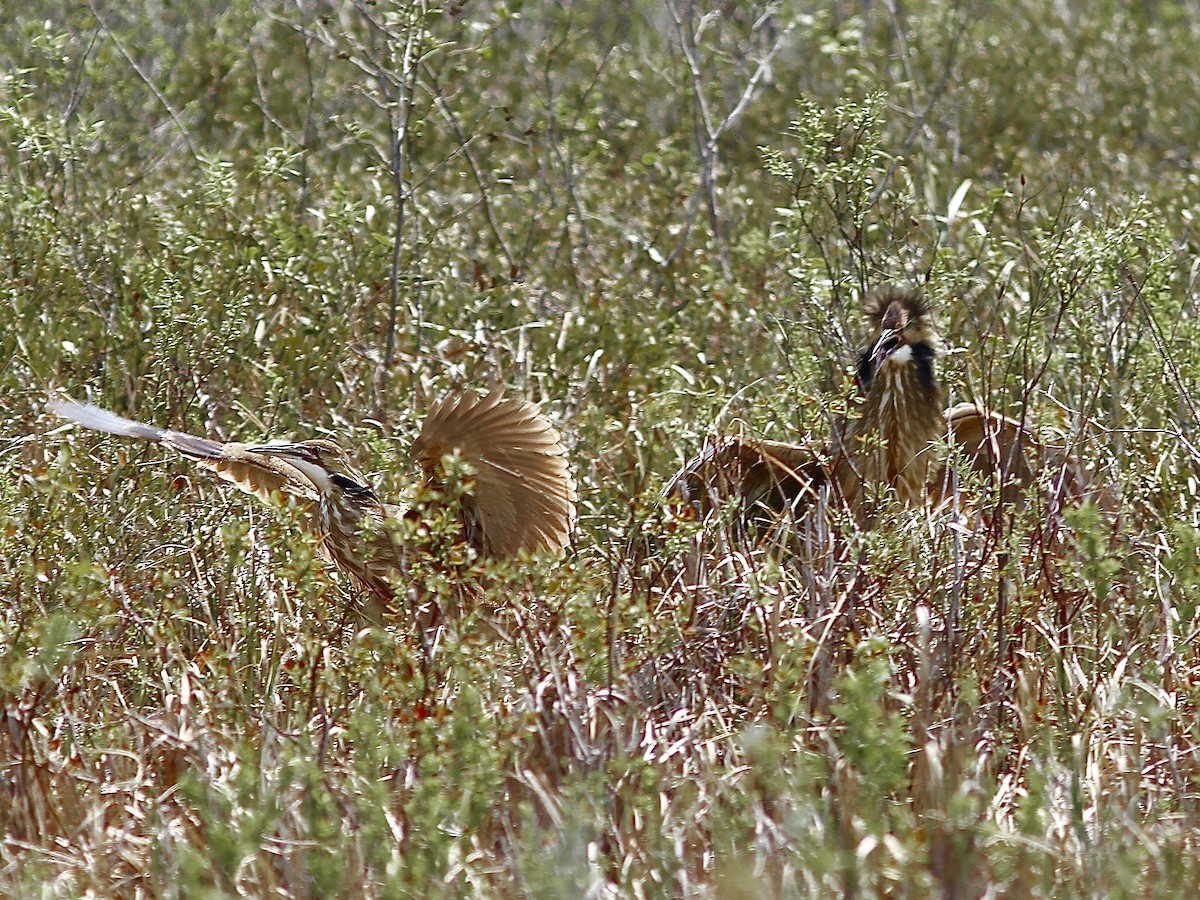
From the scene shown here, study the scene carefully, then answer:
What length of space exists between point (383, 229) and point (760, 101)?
393cm

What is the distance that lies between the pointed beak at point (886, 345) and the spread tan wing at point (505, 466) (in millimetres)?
1154

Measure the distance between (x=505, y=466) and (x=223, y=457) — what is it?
712 mm

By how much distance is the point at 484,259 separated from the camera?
743 centimetres

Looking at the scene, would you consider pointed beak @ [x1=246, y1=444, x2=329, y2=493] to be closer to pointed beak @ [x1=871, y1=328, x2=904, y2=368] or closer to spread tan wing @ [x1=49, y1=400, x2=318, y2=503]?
spread tan wing @ [x1=49, y1=400, x2=318, y2=503]

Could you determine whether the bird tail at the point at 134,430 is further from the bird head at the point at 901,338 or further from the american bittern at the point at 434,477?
the bird head at the point at 901,338

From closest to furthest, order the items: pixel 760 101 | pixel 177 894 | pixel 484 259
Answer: pixel 177 894, pixel 484 259, pixel 760 101

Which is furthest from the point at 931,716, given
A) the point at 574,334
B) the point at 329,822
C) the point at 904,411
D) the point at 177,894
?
the point at 574,334

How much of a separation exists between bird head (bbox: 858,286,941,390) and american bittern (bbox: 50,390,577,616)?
116 cm

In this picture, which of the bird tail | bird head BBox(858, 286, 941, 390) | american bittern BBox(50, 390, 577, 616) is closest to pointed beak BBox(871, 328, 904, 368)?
bird head BBox(858, 286, 941, 390)

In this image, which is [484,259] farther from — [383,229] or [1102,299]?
[1102,299]

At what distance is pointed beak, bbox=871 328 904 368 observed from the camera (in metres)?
5.08

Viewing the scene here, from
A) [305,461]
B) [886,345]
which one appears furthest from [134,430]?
[886,345]

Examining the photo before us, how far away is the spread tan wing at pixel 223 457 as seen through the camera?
14.5 ft

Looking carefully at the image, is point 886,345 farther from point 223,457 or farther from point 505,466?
point 223,457
